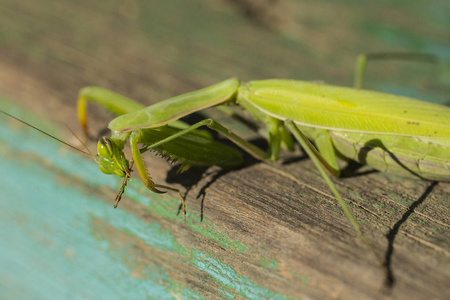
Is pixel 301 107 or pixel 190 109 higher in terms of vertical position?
pixel 301 107

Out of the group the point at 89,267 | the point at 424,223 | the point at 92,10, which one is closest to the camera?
the point at 424,223

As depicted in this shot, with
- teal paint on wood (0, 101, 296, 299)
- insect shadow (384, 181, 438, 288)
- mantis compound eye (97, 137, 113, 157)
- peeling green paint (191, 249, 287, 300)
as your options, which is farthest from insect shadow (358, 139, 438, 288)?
mantis compound eye (97, 137, 113, 157)

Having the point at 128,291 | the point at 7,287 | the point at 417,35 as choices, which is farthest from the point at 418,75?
the point at 7,287

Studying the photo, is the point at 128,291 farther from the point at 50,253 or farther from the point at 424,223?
the point at 424,223

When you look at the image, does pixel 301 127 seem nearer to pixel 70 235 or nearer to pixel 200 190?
pixel 200 190

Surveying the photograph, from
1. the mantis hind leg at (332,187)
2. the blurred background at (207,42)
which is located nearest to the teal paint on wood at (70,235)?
the mantis hind leg at (332,187)

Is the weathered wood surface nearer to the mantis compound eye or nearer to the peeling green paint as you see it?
the peeling green paint

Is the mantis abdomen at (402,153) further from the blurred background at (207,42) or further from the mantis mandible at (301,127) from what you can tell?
the blurred background at (207,42)
